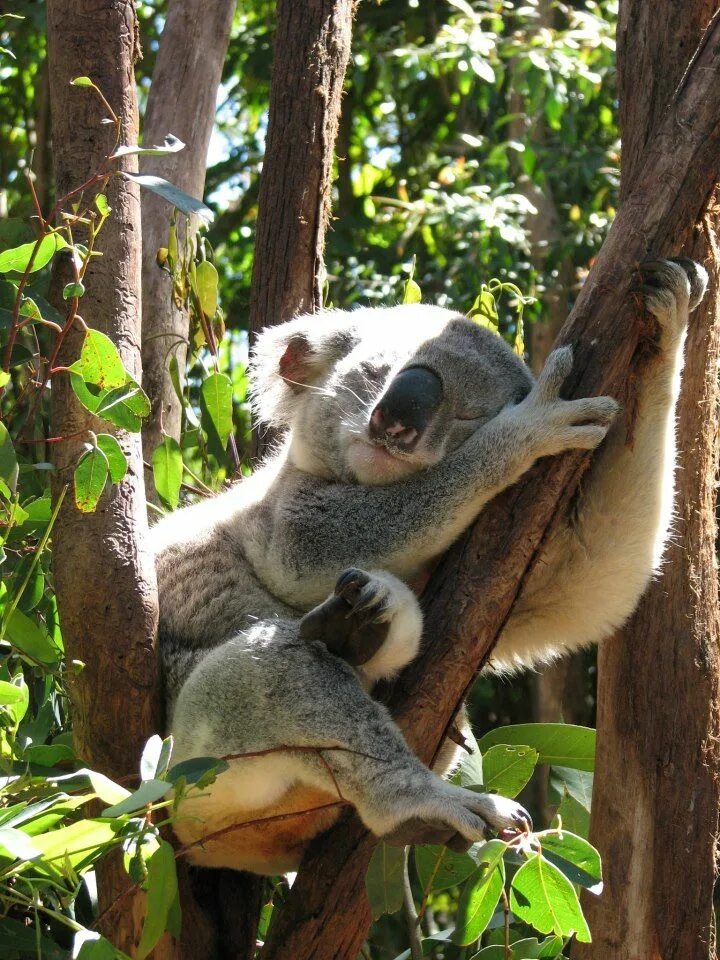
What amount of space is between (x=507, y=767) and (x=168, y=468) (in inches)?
45.9

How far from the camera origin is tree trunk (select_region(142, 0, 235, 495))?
11.3 ft

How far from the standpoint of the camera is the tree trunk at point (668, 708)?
2654 millimetres

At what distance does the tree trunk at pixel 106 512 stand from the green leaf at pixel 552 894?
2.61 feet

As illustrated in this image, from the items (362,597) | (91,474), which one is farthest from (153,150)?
(362,597)

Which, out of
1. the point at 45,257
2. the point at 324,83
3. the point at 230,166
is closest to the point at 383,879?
the point at 45,257

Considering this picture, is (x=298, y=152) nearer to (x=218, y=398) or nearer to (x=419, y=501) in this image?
(x=218, y=398)

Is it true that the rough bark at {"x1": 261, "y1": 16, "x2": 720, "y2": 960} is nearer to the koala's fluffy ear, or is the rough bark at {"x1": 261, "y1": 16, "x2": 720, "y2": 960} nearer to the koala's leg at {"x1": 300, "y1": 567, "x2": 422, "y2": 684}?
the koala's leg at {"x1": 300, "y1": 567, "x2": 422, "y2": 684}

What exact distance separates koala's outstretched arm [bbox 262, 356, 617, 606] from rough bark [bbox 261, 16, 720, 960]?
5 cm

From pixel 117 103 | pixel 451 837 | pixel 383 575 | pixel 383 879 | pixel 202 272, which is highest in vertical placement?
pixel 117 103

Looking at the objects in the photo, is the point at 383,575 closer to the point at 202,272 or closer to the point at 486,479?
the point at 486,479

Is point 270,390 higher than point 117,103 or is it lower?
lower

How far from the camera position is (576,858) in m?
1.74

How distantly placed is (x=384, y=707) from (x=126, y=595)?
54 centimetres

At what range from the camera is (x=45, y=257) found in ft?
6.65
